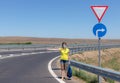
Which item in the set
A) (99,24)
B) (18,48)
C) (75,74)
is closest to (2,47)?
(18,48)

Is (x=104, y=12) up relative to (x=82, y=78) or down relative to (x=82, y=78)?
up

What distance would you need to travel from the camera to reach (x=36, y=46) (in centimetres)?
7119

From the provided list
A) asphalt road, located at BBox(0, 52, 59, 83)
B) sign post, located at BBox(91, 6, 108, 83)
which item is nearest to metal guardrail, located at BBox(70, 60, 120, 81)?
sign post, located at BBox(91, 6, 108, 83)

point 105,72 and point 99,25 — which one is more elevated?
point 99,25

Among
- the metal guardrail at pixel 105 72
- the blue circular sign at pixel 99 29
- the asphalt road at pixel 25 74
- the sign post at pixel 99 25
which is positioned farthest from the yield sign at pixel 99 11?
the asphalt road at pixel 25 74

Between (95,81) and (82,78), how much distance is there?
2.08 meters

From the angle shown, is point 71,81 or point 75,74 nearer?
point 71,81

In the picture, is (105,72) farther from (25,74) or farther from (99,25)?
(25,74)

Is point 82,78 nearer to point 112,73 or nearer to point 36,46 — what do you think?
point 112,73

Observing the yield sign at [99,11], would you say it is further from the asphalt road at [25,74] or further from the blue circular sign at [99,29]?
the asphalt road at [25,74]

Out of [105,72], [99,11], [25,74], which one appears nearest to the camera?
[105,72]

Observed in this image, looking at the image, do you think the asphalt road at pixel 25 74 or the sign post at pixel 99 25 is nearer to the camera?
the sign post at pixel 99 25

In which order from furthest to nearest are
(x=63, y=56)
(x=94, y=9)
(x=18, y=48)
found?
(x=18, y=48), (x=63, y=56), (x=94, y=9)

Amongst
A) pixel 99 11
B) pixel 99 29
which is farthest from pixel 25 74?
pixel 99 11
